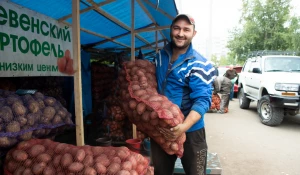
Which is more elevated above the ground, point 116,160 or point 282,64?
point 282,64

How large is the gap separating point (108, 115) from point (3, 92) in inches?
135

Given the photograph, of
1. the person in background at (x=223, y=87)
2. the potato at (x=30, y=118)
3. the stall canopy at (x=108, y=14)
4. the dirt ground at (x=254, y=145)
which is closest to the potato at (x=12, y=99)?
the potato at (x=30, y=118)

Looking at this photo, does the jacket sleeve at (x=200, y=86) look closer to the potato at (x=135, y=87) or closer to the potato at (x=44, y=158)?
the potato at (x=135, y=87)

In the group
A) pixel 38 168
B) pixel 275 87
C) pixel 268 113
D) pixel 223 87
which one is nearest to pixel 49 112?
pixel 38 168

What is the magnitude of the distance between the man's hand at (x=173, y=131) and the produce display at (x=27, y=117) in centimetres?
119

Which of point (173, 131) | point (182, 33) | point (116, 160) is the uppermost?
point (182, 33)

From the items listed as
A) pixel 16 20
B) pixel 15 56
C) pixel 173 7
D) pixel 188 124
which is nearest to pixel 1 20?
pixel 16 20

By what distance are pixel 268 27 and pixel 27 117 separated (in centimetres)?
2453

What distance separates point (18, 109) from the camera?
2.13 metres

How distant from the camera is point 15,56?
A: 10.9 feet

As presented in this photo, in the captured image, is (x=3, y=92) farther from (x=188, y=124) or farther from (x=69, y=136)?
(x=69, y=136)

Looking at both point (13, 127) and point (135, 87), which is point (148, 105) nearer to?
point (135, 87)

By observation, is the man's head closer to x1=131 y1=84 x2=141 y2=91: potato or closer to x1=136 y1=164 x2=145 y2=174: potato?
x1=131 y1=84 x2=141 y2=91: potato

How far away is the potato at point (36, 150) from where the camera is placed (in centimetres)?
205
